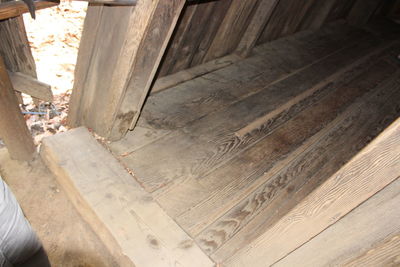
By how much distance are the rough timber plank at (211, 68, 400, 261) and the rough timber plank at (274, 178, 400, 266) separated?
2.46 feet

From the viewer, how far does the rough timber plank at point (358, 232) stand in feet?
2.98

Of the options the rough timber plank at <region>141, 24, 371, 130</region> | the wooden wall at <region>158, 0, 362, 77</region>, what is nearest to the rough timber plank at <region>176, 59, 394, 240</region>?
the rough timber plank at <region>141, 24, 371, 130</region>

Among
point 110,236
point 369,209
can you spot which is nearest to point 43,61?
point 110,236

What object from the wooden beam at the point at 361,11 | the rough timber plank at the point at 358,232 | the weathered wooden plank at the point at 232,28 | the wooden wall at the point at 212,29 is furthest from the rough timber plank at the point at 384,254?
the wooden beam at the point at 361,11

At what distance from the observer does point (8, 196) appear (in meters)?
1.21

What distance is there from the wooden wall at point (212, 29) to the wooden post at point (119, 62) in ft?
2.55

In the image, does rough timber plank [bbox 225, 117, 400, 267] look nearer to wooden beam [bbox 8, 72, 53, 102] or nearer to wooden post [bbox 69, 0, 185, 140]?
wooden post [bbox 69, 0, 185, 140]

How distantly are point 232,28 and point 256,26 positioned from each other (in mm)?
328

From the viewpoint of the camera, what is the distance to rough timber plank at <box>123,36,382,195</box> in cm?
215

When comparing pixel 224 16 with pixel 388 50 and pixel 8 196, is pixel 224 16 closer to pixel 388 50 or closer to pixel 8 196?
pixel 8 196

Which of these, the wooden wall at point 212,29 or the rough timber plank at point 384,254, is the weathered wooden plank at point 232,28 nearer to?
the wooden wall at point 212,29

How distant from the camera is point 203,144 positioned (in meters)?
2.45

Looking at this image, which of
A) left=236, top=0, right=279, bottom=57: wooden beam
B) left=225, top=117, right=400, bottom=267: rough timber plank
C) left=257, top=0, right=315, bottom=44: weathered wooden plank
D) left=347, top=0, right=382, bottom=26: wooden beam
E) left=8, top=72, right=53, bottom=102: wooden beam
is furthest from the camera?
left=347, top=0, right=382, bottom=26: wooden beam

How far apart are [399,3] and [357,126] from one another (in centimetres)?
539
